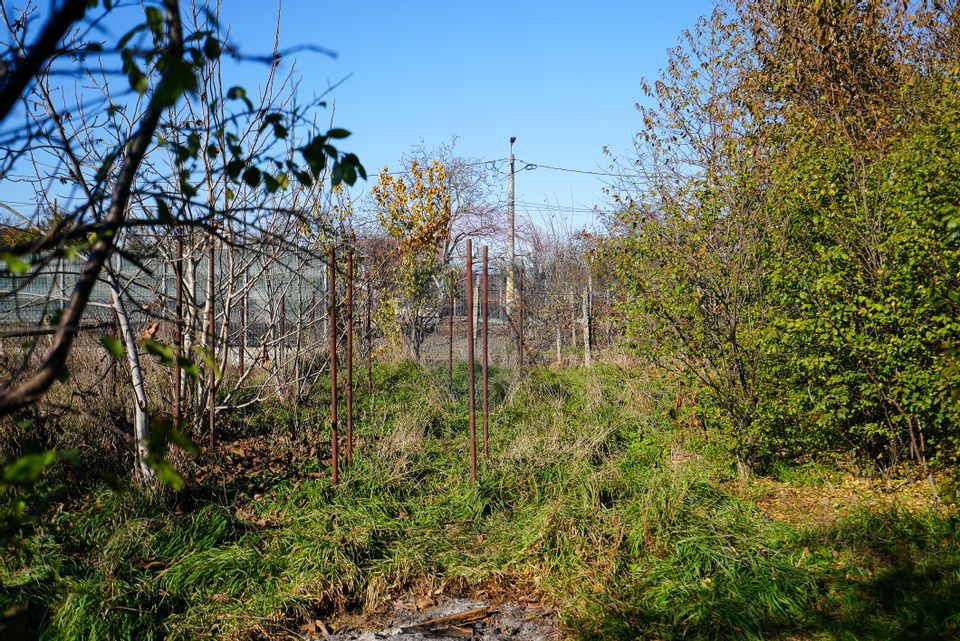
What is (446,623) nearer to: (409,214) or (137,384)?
(137,384)

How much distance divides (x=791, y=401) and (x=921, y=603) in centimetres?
→ 200

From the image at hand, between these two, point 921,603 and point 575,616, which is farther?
point 575,616

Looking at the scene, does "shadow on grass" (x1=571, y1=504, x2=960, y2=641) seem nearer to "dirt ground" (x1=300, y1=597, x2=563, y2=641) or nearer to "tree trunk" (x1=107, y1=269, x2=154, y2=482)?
"dirt ground" (x1=300, y1=597, x2=563, y2=641)

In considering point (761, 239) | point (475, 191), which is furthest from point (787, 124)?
point (475, 191)

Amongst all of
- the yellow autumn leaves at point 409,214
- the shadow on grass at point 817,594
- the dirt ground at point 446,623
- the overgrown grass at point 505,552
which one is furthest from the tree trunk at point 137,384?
the yellow autumn leaves at point 409,214

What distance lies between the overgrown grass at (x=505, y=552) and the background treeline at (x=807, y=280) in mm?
772

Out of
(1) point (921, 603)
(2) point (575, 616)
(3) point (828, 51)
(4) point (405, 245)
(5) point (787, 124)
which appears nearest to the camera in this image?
(1) point (921, 603)

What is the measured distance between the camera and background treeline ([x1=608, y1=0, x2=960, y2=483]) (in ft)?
18.0

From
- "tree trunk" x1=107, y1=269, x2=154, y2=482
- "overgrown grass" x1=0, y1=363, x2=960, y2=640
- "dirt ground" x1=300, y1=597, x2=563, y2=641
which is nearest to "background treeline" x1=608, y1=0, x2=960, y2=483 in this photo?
"overgrown grass" x1=0, y1=363, x2=960, y2=640

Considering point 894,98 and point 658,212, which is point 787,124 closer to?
point 658,212

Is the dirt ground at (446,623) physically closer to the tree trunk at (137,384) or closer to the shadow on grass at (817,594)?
the shadow on grass at (817,594)

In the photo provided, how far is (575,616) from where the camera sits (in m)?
4.33

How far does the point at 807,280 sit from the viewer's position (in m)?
Answer: 5.92

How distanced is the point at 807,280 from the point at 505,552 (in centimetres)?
321
